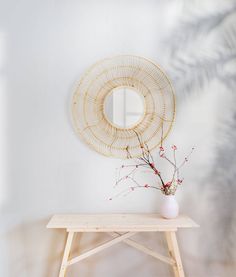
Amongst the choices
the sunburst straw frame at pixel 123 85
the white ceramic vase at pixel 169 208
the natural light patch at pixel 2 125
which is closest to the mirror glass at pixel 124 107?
the sunburst straw frame at pixel 123 85

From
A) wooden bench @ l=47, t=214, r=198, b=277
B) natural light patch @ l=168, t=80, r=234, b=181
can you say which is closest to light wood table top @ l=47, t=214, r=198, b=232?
wooden bench @ l=47, t=214, r=198, b=277

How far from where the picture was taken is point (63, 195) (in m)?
2.39

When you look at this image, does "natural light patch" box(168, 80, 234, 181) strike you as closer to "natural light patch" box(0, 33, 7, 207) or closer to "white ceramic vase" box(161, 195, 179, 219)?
"white ceramic vase" box(161, 195, 179, 219)

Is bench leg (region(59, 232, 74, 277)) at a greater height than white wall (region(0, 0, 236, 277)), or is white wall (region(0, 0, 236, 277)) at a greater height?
white wall (region(0, 0, 236, 277))

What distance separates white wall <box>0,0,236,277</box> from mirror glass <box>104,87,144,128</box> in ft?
0.80

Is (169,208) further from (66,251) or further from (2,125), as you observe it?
(2,125)

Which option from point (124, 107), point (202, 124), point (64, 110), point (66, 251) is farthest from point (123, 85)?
point (66, 251)

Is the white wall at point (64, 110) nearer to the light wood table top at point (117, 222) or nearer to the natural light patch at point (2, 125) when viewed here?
the natural light patch at point (2, 125)

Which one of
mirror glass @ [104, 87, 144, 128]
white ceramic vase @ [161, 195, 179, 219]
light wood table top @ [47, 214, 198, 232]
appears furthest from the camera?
mirror glass @ [104, 87, 144, 128]

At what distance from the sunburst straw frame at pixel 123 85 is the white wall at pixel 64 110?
6 centimetres

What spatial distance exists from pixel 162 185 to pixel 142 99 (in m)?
0.56

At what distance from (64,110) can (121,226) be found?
831 millimetres

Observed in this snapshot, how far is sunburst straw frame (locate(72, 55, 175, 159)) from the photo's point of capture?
7.82 ft

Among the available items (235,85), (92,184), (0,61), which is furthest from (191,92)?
(0,61)
